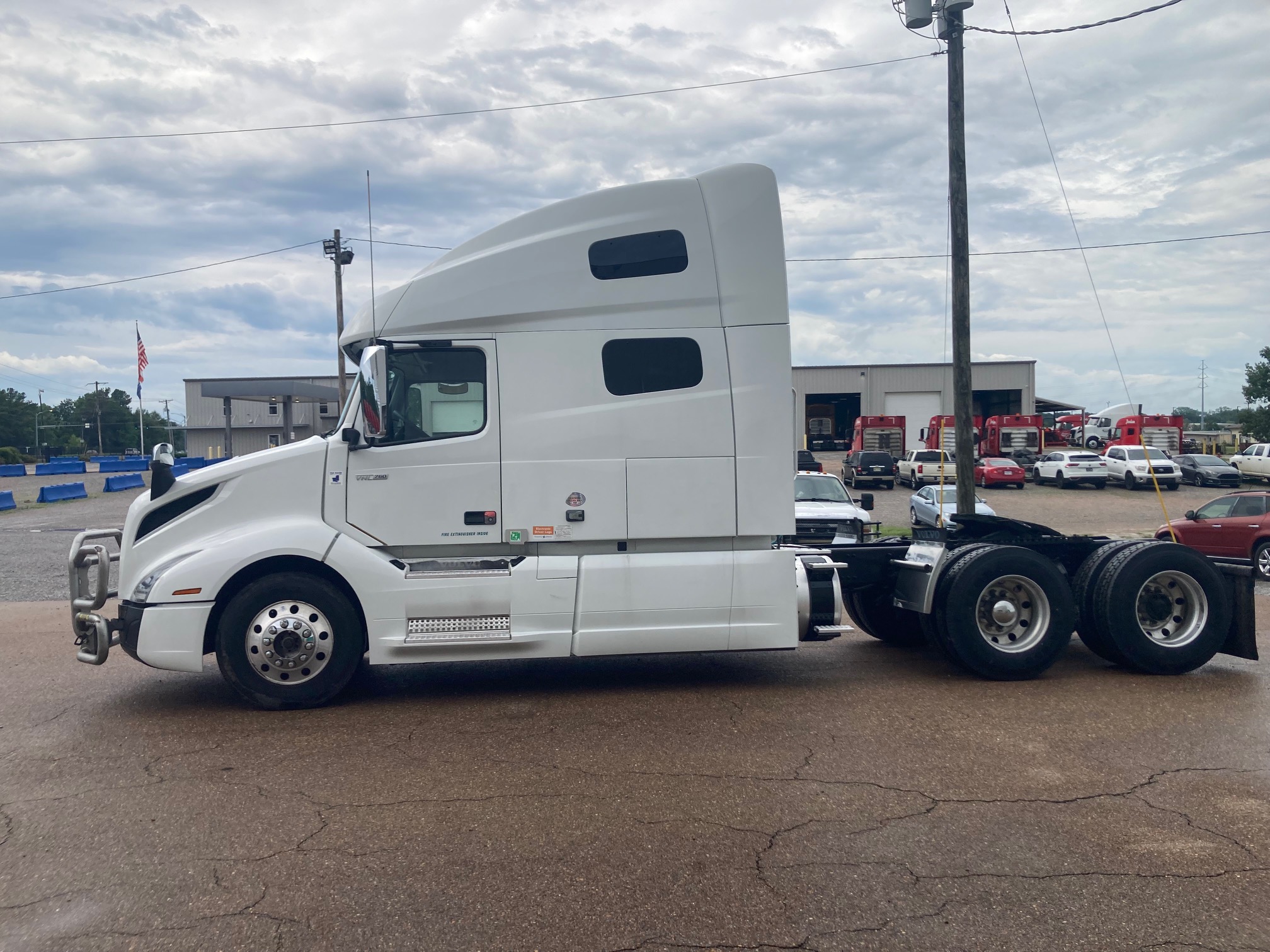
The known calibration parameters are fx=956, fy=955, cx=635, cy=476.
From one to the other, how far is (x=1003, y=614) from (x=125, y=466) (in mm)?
50885

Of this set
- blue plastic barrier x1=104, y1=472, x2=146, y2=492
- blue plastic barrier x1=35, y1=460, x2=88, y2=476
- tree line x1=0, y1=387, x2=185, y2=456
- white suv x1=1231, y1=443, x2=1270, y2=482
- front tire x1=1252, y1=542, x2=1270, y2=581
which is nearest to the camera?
front tire x1=1252, y1=542, x2=1270, y2=581

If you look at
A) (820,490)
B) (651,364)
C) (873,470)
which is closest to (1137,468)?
(873,470)

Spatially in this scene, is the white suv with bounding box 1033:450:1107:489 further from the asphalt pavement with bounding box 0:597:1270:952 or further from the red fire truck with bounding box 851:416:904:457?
the asphalt pavement with bounding box 0:597:1270:952

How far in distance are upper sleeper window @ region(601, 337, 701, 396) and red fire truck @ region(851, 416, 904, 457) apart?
4432cm

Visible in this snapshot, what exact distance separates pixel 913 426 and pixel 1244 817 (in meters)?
67.5

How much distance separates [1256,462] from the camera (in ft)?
128

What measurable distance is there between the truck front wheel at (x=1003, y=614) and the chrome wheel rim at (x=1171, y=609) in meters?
0.74

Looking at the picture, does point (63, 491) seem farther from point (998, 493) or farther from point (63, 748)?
point (998, 493)

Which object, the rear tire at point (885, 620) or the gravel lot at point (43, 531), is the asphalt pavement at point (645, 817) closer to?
the rear tire at point (885, 620)

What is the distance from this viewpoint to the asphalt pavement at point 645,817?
12.0 ft

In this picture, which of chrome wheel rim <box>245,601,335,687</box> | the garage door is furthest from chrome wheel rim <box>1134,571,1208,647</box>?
the garage door

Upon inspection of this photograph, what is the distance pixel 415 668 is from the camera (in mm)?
8562


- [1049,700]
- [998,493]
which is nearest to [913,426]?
[998,493]

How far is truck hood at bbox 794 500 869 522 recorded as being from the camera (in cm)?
1580
